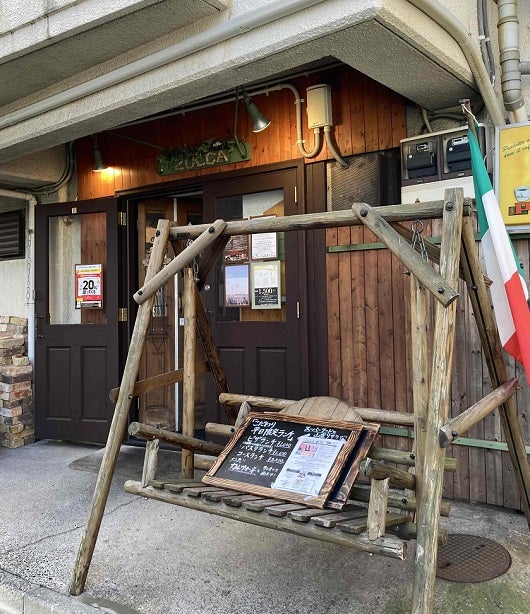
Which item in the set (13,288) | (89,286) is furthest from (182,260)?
(13,288)

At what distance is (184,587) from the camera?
281cm

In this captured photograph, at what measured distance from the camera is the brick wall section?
5738mm

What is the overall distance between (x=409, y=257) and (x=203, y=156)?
124 inches

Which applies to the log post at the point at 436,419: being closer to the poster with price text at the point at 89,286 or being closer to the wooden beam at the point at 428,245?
the wooden beam at the point at 428,245

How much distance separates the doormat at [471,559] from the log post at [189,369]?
1.51m

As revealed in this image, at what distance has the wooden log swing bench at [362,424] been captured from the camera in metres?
2.23

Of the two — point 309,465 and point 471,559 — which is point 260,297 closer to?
point 309,465

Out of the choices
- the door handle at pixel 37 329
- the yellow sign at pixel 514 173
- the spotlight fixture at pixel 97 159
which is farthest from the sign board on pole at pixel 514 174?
the door handle at pixel 37 329

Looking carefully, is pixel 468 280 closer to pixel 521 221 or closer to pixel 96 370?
pixel 521 221

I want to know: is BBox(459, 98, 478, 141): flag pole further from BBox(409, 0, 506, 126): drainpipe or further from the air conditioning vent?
the air conditioning vent

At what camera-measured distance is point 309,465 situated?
287 cm

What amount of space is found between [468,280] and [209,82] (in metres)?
2.07

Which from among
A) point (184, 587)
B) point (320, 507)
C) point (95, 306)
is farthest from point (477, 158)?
point (95, 306)

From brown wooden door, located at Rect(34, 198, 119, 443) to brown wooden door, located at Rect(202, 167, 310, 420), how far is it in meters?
1.20
